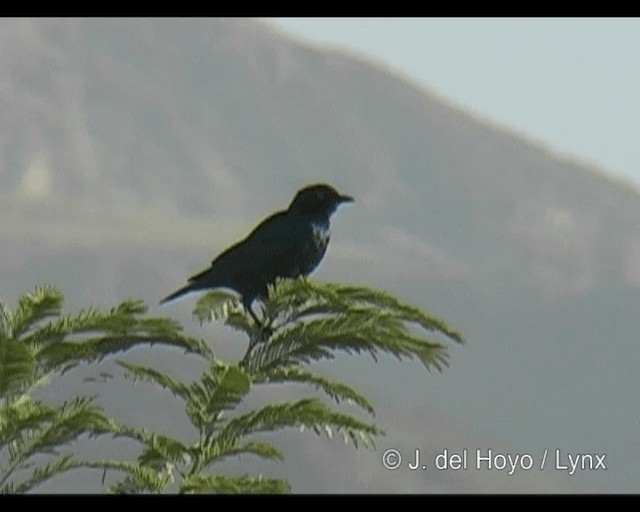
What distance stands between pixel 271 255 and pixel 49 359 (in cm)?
104

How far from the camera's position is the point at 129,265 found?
175 metres

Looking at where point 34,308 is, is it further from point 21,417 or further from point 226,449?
point 226,449

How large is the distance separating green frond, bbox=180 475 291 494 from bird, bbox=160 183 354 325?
0.79m

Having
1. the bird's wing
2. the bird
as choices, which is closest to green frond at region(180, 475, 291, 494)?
the bird

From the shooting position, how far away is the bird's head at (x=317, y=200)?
6.18 meters

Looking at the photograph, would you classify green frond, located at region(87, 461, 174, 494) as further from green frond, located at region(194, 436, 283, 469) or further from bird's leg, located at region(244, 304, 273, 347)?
bird's leg, located at region(244, 304, 273, 347)

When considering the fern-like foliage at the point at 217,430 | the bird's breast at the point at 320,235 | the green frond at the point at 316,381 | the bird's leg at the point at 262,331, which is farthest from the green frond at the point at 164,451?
the bird's breast at the point at 320,235

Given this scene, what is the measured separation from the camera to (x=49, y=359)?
557 centimetres

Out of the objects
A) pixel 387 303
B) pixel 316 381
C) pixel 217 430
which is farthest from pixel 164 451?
pixel 387 303

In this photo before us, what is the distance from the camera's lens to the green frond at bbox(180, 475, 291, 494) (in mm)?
5180

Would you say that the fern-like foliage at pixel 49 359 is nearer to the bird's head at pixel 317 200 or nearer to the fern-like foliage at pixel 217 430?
the fern-like foliage at pixel 217 430

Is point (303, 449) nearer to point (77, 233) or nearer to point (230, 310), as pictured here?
point (77, 233)

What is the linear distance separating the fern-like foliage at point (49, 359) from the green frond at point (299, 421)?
12.7 inches
